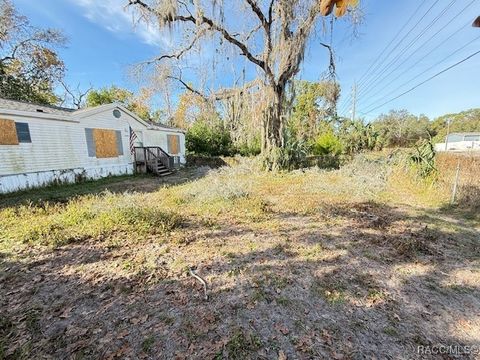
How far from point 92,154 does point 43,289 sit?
9.24 metres

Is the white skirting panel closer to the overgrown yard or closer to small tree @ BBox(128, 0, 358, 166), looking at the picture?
the overgrown yard

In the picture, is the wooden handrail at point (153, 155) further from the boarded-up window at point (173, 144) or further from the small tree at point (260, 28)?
the small tree at point (260, 28)

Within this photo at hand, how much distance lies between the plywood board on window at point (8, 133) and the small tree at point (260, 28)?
20.3ft

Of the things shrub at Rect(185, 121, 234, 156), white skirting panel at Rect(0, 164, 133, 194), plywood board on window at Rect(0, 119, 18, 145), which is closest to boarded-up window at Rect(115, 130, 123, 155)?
white skirting panel at Rect(0, 164, 133, 194)

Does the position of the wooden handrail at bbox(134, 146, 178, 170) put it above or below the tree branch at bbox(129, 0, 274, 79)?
below

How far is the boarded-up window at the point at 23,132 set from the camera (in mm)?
8065

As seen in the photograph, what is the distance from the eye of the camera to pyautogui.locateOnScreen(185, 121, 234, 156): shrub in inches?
722

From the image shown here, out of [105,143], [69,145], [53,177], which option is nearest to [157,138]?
[105,143]

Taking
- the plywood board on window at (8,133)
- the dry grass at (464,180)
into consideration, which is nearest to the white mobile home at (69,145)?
the plywood board on window at (8,133)

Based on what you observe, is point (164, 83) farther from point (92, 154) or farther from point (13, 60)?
point (13, 60)

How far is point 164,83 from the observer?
11367 mm

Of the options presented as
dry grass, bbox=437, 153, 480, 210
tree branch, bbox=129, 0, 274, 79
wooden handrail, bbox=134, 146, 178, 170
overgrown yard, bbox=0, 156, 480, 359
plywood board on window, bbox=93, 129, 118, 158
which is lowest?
overgrown yard, bbox=0, 156, 480, 359

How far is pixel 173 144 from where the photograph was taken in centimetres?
1614

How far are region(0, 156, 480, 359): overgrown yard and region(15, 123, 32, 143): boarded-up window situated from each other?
12.3 ft
